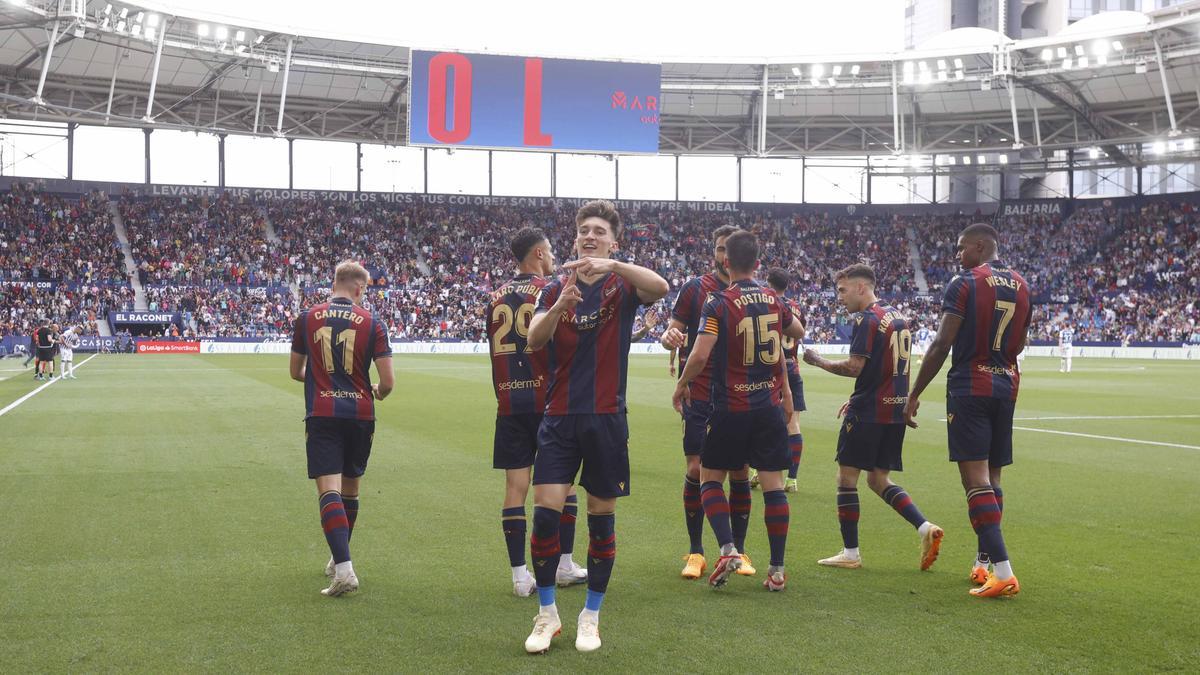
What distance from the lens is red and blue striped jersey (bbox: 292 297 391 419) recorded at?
647 centimetres

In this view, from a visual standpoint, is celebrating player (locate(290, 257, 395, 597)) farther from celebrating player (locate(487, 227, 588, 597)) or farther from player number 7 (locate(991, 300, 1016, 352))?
player number 7 (locate(991, 300, 1016, 352))

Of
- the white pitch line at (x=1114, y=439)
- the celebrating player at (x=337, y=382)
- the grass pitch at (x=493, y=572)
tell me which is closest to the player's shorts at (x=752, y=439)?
the grass pitch at (x=493, y=572)

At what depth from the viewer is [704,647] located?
16.7ft

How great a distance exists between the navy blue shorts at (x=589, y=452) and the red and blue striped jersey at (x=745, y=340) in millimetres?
1274

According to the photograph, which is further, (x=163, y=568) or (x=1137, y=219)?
(x=1137, y=219)

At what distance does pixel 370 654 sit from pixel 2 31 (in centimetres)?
4822

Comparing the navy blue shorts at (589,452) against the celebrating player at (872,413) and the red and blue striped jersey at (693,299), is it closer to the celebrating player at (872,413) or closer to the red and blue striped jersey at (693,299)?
the red and blue striped jersey at (693,299)

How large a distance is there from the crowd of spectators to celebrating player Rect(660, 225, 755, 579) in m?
41.7

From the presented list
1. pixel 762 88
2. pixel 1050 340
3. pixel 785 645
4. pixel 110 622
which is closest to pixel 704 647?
pixel 785 645

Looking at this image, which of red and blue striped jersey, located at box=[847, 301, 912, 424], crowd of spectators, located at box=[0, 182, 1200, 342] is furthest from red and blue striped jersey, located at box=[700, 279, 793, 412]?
crowd of spectators, located at box=[0, 182, 1200, 342]

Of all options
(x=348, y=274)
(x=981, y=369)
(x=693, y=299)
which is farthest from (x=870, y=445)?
(x=348, y=274)

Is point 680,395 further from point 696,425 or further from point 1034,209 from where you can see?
point 1034,209

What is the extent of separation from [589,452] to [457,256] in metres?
56.7

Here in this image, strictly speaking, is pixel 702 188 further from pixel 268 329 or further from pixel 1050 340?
pixel 268 329
